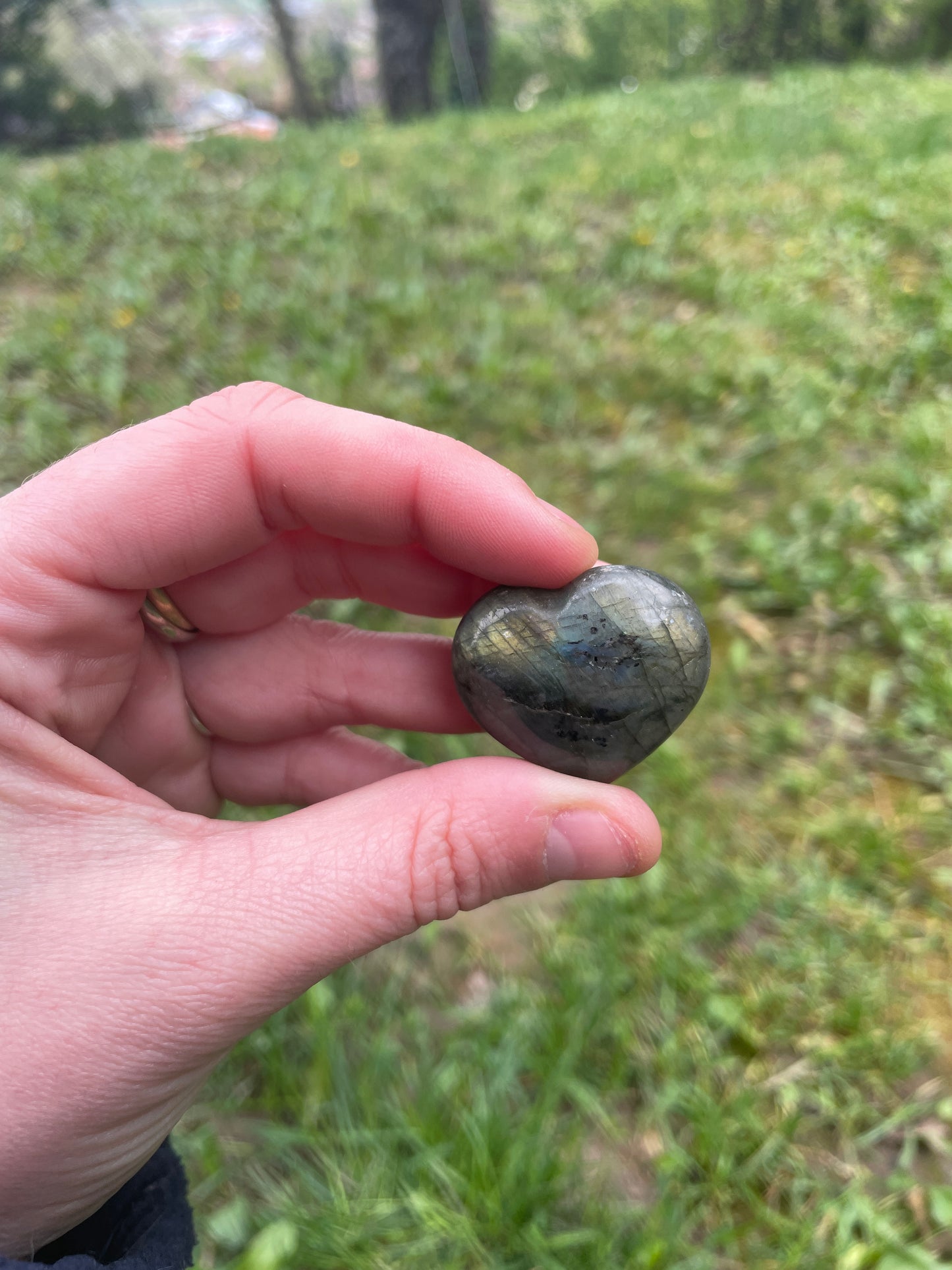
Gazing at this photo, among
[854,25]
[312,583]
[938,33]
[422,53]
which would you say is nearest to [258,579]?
[312,583]

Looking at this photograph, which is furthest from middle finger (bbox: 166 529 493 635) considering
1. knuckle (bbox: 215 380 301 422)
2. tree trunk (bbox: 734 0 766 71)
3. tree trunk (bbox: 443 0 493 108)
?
tree trunk (bbox: 734 0 766 71)

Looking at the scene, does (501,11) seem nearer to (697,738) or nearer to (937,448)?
(937,448)

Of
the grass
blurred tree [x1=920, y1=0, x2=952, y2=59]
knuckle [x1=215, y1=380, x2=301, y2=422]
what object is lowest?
the grass

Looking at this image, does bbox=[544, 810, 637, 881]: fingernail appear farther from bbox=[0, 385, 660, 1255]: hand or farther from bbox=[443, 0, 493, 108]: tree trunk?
bbox=[443, 0, 493, 108]: tree trunk

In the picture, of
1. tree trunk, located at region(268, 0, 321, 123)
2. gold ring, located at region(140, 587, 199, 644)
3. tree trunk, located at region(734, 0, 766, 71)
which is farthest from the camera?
tree trunk, located at region(734, 0, 766, 71)

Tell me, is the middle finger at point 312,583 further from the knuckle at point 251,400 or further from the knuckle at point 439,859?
the knuckle at point 439,859

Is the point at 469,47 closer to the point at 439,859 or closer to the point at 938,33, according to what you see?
the point at 938,33

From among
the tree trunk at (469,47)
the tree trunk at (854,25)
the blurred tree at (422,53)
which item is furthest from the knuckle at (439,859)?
the tree trunk at (854,25)
